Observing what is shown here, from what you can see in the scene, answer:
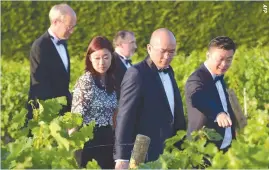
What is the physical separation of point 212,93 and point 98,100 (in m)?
0.97

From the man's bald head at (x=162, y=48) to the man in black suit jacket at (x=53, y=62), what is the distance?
2.15 meters

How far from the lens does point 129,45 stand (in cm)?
949

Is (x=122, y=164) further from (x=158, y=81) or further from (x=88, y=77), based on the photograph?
(x=88, y=77)

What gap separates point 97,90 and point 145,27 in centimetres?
1087

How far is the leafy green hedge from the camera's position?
18.0 meters

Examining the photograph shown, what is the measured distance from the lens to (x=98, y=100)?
7.51 metres

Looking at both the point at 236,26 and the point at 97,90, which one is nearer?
the point at 97,90

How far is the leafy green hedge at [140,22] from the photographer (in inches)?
709

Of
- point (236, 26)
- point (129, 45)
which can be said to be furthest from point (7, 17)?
point (129, 45)

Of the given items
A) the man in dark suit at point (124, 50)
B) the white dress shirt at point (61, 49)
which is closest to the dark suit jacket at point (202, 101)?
the man in dark suit at point (124, 50)

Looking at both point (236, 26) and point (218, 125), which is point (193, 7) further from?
point (218, 125)

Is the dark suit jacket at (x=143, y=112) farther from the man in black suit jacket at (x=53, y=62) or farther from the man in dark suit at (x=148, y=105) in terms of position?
the man in black suit jacket at (x=53, y=62)

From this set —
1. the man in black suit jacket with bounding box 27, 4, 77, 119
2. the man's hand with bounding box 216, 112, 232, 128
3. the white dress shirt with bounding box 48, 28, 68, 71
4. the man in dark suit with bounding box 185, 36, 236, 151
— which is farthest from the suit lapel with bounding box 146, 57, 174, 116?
the white dress shirt with bounding box 48, 28, 68, 71

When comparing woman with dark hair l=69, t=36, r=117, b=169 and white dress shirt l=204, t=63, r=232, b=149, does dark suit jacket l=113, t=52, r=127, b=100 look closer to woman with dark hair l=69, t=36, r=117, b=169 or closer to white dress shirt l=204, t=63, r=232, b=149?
woman with dark hair l=69, t=36, r=117, b=169
